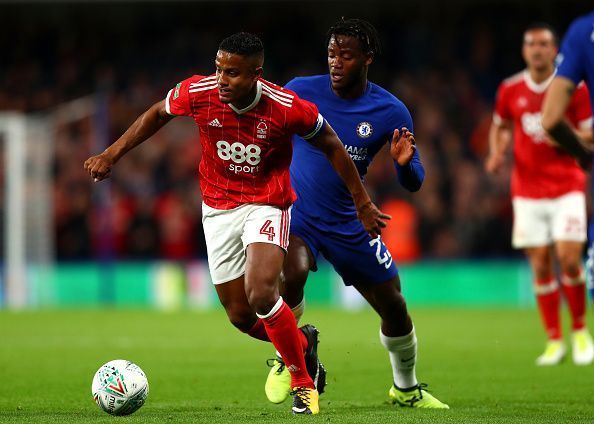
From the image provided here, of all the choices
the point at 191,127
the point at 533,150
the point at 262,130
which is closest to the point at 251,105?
the point at 262,130

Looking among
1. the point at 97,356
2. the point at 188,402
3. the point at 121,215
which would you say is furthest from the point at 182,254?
the point at 188,402

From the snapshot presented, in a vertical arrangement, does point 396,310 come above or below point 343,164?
below

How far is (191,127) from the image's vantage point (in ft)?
75.3

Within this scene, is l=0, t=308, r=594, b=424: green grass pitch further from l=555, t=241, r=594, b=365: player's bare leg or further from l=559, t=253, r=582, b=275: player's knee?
l=559, t=253, r=582, b=275: player's knee

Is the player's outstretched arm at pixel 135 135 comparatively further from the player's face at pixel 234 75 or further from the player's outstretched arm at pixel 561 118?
the player's outstretched arm at pixel 561 118

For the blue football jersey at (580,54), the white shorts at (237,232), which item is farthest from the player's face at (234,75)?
the blue football jersey at (580,54)

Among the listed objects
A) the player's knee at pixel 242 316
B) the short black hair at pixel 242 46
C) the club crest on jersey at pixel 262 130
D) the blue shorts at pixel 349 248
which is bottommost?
the player's knee at pixel 242 316

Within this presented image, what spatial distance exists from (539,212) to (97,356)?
4164mm

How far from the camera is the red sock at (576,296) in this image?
34.8ft

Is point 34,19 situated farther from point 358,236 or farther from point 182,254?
point 358,236

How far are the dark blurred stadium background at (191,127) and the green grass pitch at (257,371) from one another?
3033mm

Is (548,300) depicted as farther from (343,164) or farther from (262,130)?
(262,130)

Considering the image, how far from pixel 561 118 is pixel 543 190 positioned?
215 inches

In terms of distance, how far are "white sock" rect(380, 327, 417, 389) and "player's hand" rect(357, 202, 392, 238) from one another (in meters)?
1.05
